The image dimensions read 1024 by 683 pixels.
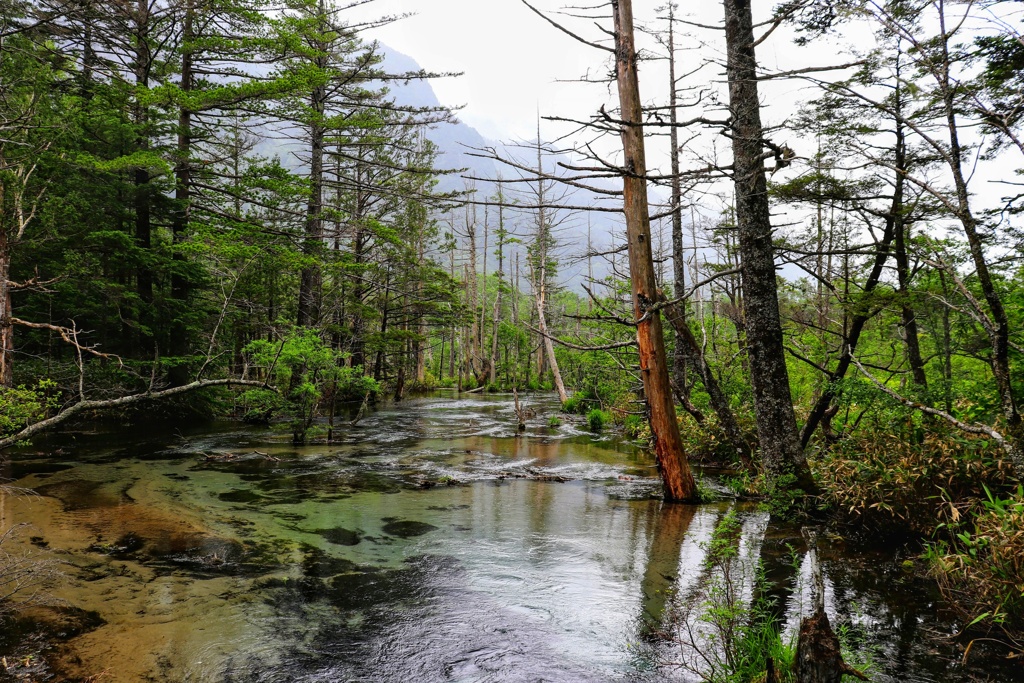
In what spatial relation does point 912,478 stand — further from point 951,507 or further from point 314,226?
point 314,226

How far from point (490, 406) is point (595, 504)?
583 inches

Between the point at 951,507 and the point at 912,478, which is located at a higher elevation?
the point at 912,478

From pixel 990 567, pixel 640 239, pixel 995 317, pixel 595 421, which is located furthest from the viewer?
pixel 595 421

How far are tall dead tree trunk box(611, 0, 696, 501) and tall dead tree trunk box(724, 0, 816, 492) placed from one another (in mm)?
1165

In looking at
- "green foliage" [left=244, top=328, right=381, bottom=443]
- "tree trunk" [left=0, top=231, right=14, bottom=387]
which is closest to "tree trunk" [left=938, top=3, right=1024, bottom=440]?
"green foliage" [left=244, top=328, right=381, bottom=443]

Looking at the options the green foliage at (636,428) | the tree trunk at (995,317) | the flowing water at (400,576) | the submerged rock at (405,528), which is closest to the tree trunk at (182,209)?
the flowing water at (400,576)

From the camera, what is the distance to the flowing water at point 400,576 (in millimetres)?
3594

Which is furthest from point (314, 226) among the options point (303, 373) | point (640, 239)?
point (640, 239)

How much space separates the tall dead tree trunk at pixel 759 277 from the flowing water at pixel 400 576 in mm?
967

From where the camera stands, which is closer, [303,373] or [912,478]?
[912,478]

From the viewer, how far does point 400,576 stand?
5.12 meters

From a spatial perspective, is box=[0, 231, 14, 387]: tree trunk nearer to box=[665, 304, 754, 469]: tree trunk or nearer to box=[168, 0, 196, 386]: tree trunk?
box=[168, 0, 196, 386]: tree trunk

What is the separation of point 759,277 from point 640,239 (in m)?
1.54

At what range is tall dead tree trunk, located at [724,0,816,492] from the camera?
5840 millimetres
